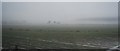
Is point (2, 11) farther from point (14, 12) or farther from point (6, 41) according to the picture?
point (6, 41)

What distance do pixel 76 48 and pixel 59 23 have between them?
967 mm

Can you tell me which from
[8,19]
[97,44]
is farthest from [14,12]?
[97,44]

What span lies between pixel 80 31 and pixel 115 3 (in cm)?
153

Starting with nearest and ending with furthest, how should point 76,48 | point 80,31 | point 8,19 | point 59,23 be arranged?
point 8,19, point 59,23, point 76,48, point 80,31

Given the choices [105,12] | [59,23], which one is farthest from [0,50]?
[105,12]

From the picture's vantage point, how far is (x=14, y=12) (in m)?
3.08

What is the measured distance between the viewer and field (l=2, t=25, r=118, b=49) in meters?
3.45

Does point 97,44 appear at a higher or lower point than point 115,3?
lower

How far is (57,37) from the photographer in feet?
13.9

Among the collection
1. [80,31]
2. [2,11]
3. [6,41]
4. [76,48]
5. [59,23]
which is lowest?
[76,48]

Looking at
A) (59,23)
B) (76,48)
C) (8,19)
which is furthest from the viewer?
(76,48)

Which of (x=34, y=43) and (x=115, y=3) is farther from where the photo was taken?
(x=34, y=43)

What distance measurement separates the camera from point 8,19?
2984 millimetres

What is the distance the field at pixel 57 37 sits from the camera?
345 centimetres
